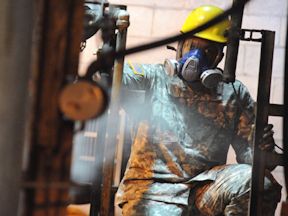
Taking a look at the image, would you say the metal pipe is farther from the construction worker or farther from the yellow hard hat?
the yellow hard hat

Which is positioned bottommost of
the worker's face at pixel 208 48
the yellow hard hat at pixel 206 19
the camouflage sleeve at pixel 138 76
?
the camouflage sleeve at pixel 138 76

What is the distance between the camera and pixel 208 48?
404cm

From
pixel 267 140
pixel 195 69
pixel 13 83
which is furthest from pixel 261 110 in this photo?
pixel 13 83

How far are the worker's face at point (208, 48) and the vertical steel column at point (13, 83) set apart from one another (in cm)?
225

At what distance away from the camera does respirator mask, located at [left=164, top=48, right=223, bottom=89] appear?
3.83 meters

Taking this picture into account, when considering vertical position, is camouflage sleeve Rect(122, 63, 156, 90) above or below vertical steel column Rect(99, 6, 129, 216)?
above

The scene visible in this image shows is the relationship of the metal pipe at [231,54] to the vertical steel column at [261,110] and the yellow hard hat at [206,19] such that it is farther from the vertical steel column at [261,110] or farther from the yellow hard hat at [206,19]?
the yellow hard hat at [206,19]

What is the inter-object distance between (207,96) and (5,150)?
2.29 metres

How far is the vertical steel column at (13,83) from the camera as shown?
188cm

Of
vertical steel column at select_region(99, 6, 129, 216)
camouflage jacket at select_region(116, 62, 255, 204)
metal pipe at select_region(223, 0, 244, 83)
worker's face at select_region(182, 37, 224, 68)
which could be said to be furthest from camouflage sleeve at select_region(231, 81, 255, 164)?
vertical steel column at select_region(99, 6, 129, 216)

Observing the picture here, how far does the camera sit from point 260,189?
10.7ft

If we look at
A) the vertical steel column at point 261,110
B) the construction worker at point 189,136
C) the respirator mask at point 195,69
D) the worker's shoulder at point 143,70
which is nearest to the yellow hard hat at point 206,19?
the construction worker at point 189,136

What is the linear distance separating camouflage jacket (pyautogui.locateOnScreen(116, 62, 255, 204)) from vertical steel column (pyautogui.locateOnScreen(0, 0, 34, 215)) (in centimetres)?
196

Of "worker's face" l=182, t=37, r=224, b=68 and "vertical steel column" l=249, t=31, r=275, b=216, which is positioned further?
"worker's face" l=182, t=37, r=224, b=68
